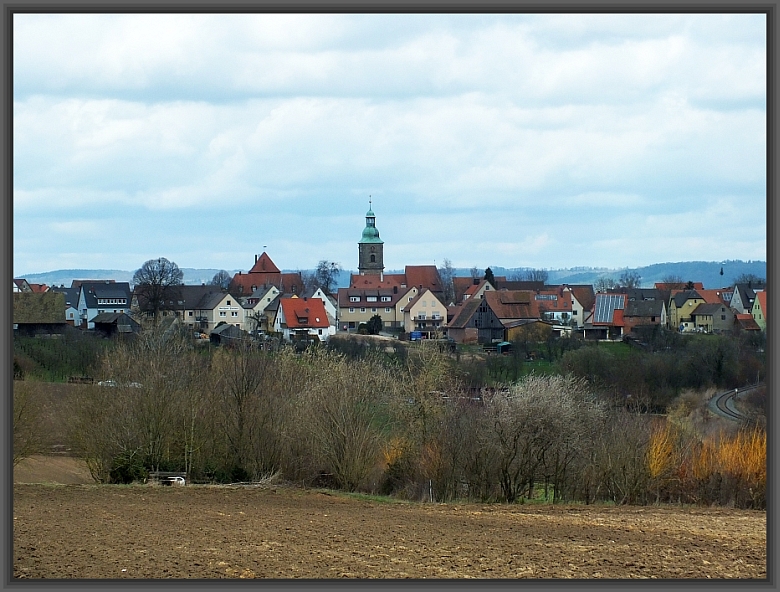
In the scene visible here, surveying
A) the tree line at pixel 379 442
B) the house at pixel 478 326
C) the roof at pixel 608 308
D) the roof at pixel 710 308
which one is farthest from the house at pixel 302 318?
the tree line at pixel 379 442

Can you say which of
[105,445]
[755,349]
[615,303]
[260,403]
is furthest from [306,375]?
[615,303]

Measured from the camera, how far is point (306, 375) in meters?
28.8

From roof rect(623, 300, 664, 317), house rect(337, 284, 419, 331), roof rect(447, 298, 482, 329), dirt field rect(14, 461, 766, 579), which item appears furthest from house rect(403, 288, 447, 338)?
dirt field rect(14, 461, 766, 579)

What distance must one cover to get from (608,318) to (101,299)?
40.3m

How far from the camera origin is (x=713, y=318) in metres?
53.1

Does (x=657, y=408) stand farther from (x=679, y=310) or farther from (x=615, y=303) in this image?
(x=615, y=303)

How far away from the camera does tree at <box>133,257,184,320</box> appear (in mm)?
69188

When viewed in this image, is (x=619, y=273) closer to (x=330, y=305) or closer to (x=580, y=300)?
(x=580, y=300)

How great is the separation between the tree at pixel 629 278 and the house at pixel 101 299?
1933 inches

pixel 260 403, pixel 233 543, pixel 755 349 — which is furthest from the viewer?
pixel 755 349

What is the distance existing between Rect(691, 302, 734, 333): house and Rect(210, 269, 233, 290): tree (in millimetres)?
53121

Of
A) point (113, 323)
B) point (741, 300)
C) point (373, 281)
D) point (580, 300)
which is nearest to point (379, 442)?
point (741, 300)

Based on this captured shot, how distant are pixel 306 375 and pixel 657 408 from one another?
1949 cm

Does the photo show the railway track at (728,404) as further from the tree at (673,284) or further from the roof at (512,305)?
the tree at (673,284)
